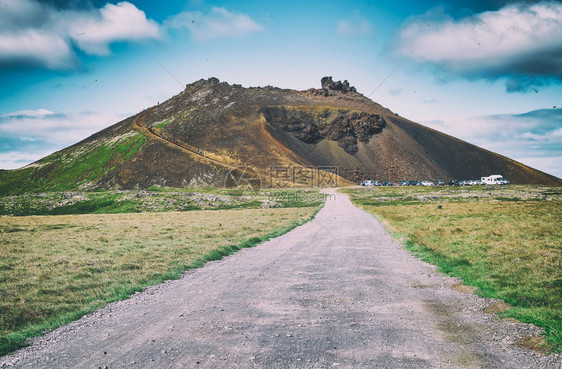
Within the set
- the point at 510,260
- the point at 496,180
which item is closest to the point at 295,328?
the point at 510,260

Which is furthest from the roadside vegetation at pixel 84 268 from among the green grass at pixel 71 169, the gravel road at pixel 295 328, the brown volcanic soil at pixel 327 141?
the green grass at pixel 71 169

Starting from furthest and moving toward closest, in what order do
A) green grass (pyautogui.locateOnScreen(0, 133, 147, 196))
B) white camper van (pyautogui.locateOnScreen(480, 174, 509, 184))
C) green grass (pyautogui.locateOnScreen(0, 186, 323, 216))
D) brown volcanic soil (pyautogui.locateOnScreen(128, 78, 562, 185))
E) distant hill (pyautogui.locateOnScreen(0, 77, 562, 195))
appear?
brown volcanic soil (pyautogui.locateOnScreen(128, 78, 562, 185)) < green grass (pyautogui.locateOnScreen(0, 133, 147, 196)) < distant hill (pyautogui.locateOnScreen(0, 77, 562, 195)) < white camper van (pyautogui.locateOnScreen(480, 174, 509, 184)) < green grass (pyautogui.locateOnScreen(0, 186, 323, 216))

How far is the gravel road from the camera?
4.96 metres

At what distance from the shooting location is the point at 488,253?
1238 cm

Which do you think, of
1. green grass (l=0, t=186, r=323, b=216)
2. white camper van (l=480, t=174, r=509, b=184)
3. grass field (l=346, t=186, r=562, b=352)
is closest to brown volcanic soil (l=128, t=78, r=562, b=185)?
white camper van (l=480, t=174, r=509, b=184)

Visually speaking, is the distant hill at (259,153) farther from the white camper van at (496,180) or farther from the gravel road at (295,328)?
the gravel road at (295,328)

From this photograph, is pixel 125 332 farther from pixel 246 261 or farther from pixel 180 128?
pixel 180 128

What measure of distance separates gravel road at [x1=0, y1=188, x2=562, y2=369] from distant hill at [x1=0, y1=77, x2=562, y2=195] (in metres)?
103

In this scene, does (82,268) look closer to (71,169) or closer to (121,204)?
(121,204)

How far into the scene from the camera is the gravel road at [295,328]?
4.96 metres

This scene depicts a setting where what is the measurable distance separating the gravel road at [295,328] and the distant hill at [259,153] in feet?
339

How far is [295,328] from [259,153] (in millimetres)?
136245

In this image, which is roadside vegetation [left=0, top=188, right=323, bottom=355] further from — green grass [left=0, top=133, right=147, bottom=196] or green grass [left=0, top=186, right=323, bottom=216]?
green grass [left=0, top=133, right=147, bottom=196]

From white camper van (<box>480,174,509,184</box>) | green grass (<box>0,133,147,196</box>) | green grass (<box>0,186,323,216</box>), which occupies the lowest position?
green grass (<box>0,186,323,216</box>)
